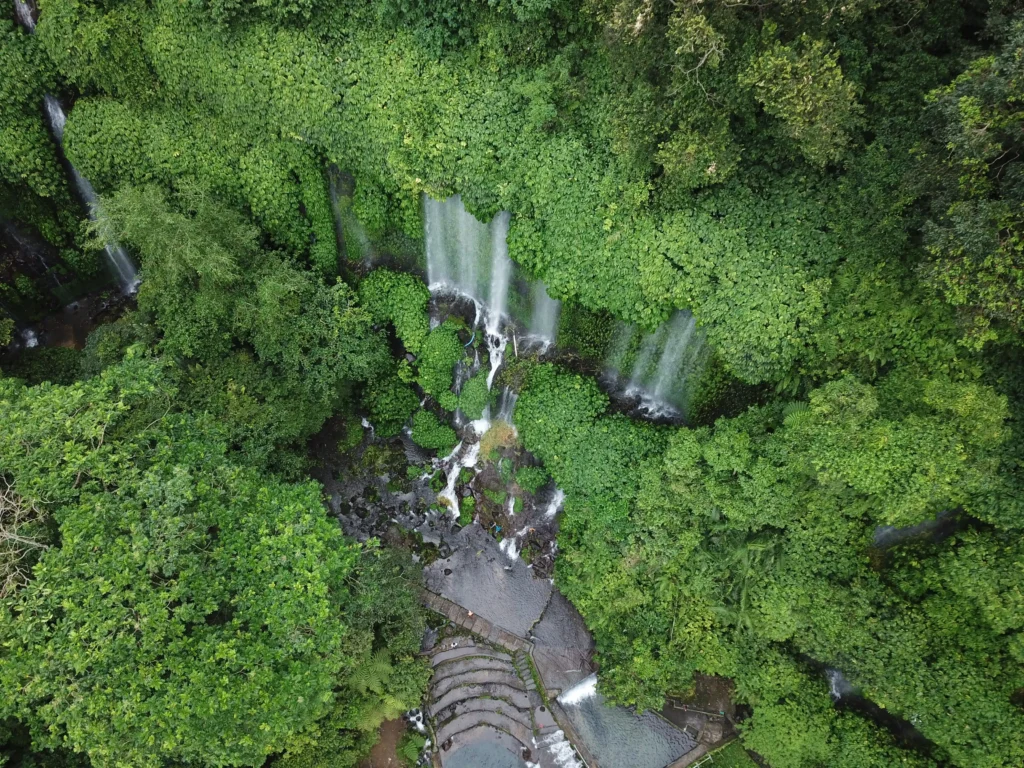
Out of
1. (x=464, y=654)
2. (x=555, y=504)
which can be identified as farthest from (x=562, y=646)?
(x=555, y=504)

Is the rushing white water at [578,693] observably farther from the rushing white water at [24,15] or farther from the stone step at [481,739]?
the rushing white water at [24,15]

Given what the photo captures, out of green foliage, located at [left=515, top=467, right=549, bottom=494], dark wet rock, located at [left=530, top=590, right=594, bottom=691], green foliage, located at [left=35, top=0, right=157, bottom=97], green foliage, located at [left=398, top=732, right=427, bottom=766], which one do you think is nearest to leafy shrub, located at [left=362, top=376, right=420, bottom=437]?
green foliage, located at [left=515, top=467, right=549, bottom=494]

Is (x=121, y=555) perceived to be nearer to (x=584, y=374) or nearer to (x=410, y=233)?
(x=410, y=233)

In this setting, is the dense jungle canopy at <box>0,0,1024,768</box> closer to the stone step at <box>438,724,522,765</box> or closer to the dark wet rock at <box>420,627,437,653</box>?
the dark wet rock at <box>420,627,437,653</box>

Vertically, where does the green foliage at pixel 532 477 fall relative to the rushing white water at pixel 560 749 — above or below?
above

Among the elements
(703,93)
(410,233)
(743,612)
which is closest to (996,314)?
(703,93)

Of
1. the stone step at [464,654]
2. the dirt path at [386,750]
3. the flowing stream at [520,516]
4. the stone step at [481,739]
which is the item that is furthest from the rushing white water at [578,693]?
the dirt path at [386,750]

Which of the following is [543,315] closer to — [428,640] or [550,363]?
[550,363]

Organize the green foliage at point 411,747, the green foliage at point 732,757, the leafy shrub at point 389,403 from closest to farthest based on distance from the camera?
the green foliage at point 732,757 < the green foliage at point 411,747 < the leafy shrub at point 389,403

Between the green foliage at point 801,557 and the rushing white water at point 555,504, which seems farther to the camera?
the rushing white water at point 555,504
